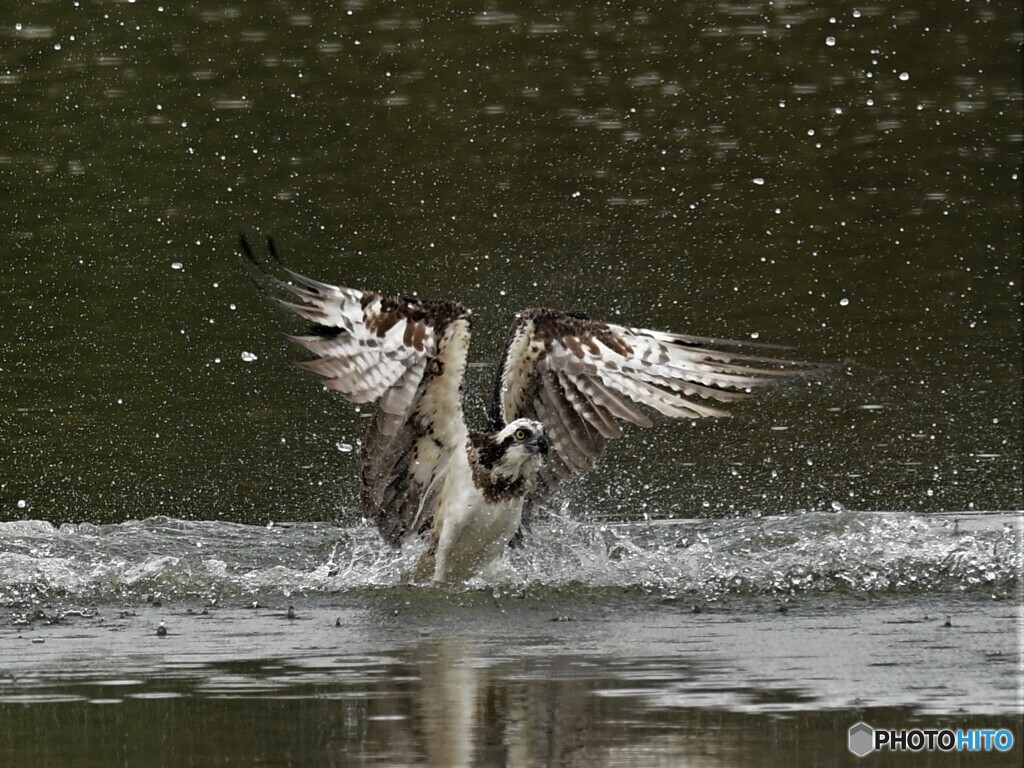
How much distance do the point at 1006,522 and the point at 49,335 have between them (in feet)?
23.5

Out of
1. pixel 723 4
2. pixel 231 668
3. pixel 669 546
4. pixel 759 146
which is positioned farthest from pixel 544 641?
pixel 723 4

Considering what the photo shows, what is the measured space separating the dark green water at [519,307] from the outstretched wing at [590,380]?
0.54 metres

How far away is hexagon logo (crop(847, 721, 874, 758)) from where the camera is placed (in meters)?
6.46

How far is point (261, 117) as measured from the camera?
71.9 feet

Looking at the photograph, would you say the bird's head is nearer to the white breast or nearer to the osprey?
the osprey

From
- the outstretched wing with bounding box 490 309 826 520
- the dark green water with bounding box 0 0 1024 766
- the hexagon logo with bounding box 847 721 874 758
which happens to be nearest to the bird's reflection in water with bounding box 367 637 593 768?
the dark green water with bounding box 0 0 1024 766

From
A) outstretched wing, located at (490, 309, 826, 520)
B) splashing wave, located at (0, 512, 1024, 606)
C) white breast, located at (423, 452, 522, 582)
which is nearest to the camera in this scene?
splashing wave, located at (0, 512, 1024, 606)

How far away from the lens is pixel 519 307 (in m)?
15.0

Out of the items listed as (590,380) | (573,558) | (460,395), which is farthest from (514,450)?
(590,380)

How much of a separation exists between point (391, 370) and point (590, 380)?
1156 mm

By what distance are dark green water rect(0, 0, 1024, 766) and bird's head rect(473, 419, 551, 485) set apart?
432mm

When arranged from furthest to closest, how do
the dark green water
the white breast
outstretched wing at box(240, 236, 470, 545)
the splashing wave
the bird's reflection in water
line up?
the white breast < outstretched wing at box(240, 236, 470, 545) < the splashing wave < the dark green water < the bird's reflection in water

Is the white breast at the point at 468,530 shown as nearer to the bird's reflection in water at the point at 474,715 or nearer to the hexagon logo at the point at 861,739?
the bird's reflection in water at the point at 474,715

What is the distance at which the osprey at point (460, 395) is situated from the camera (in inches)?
397
